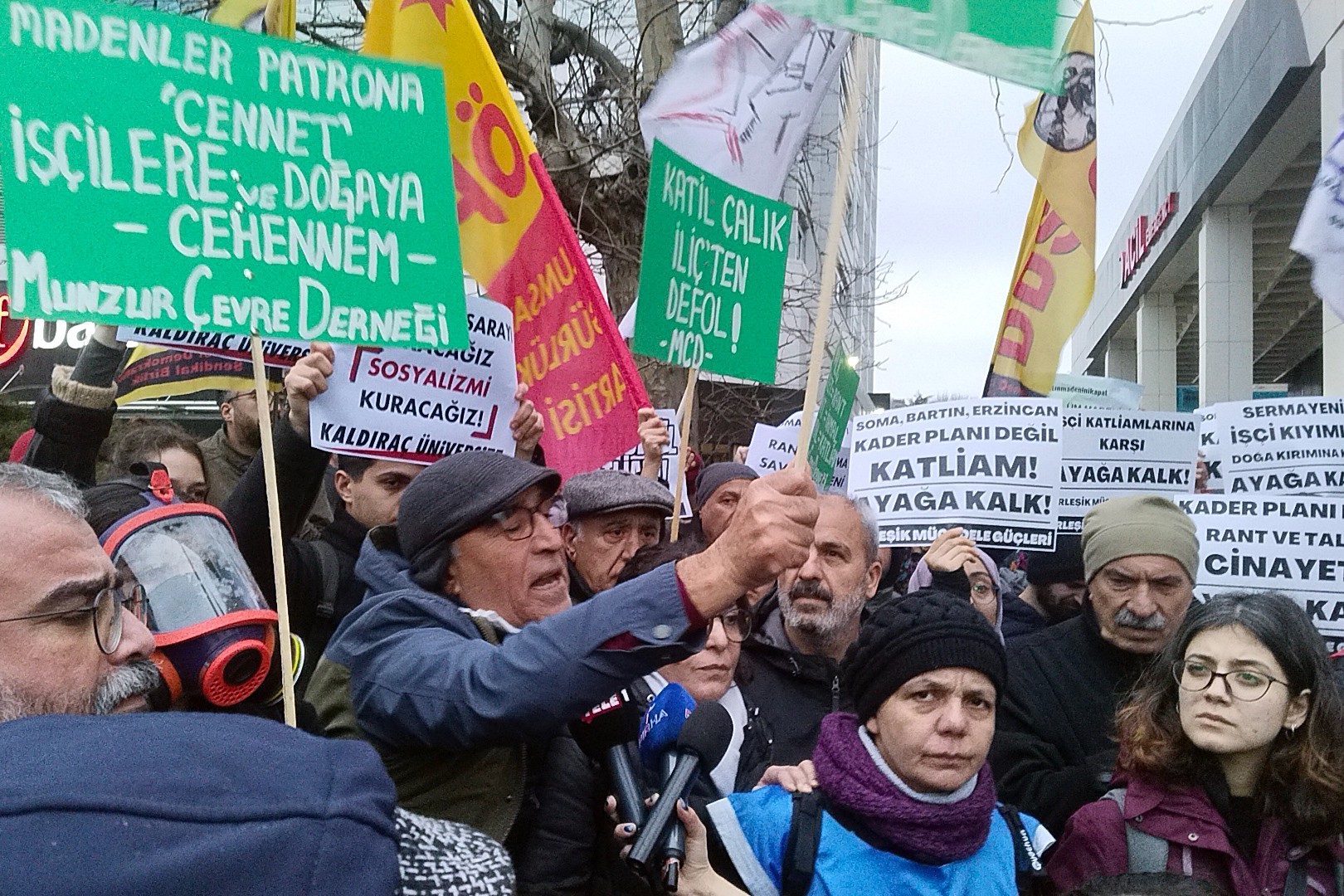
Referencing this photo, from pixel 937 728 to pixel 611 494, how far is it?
1.83 m

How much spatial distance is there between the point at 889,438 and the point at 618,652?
2.83 metres

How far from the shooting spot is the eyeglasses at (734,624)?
301 cm

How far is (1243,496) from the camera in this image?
4.24 m

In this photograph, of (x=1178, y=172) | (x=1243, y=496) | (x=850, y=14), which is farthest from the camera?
→ (x=1178, y=172)

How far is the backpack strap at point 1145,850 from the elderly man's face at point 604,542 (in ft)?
6.15

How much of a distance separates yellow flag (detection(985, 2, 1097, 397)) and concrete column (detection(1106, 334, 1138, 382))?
31.1 meters

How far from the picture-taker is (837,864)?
7.57ft

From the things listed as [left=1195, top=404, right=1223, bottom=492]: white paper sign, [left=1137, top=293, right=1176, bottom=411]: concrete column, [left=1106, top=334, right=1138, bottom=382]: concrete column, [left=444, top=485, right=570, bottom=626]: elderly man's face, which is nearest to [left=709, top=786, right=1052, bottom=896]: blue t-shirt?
[left=444, top=485, right=570, bottom=626]: elderly man's face

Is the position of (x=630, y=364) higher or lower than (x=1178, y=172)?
lower

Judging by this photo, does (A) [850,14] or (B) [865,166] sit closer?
(A) [850,14]

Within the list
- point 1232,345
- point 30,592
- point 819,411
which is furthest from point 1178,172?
point 30,592

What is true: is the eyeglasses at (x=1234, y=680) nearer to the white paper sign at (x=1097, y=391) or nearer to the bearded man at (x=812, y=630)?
the bearded man at (x=812, y=630)

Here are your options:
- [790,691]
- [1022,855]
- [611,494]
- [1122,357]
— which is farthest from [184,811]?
[1122,357]

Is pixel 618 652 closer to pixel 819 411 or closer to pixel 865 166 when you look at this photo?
pixel 819 411
